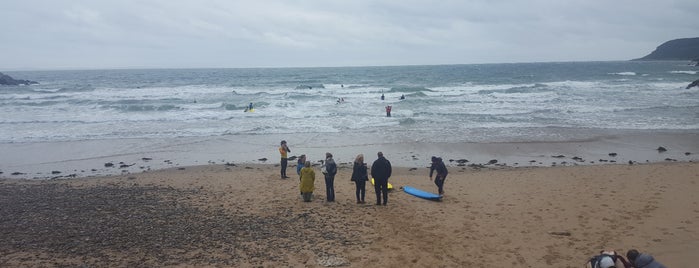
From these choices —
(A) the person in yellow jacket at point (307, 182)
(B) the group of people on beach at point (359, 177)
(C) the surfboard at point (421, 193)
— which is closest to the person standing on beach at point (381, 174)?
(B) the group of people on beach at point (359, 177)

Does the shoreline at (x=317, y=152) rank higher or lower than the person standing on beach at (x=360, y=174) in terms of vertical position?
lower

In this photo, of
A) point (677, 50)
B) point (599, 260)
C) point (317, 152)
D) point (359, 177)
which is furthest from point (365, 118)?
point (677, 50)

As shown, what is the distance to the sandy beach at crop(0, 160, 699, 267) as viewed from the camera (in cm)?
757

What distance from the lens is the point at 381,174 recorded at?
1033 cm

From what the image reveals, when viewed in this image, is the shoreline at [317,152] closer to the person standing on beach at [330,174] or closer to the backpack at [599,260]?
the person standing on beach at [330,174]

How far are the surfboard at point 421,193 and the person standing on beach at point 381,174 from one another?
44.7 inches

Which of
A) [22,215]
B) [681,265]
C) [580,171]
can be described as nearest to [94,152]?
[22,215]

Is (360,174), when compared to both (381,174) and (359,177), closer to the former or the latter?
(359,177)

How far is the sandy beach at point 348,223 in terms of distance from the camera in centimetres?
757

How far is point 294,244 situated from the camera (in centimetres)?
811

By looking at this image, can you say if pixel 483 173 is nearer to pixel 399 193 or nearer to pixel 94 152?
pixel 399 193

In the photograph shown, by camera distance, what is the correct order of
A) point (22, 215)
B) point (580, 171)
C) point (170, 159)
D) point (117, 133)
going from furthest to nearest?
point (117, 133) < point (170, 159) < point (580, 171) < point (22, 215)

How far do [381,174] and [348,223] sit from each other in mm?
1552

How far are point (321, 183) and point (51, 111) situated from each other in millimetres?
30715
